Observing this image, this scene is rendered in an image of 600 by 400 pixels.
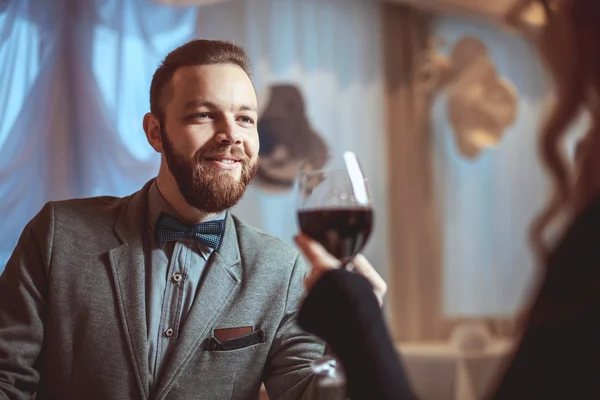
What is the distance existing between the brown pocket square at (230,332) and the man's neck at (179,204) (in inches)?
12.5

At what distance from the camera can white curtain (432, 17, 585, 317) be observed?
464 centimetres

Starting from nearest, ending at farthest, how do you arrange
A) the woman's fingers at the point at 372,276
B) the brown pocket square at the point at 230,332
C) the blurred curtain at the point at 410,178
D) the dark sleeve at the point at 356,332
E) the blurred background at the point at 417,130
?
the dark sleeve at the point at 356,332
the woman's fingers at the point at 372,276
the brown pocket square at the point at 230,332
the blurred background at the point at 417,130
the blurred curtain at the point at 410,178

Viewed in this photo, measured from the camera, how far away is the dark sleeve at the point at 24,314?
1490mm

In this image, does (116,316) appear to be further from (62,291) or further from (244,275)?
(244,275)

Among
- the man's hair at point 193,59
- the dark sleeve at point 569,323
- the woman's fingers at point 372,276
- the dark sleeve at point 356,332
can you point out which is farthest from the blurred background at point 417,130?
the dark sleeve at point 569,323

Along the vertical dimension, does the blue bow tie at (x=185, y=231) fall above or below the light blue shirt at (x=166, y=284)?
above

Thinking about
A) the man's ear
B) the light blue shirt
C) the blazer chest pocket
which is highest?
the man's ear

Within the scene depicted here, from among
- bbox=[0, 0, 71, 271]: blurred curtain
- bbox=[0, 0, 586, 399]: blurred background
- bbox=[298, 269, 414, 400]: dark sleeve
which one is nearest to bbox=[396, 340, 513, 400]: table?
bbox=[0, 0, 586, 399]: blurred background

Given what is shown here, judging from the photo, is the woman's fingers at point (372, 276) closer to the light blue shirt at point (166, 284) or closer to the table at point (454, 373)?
the light blue shirt at point (166, 284)

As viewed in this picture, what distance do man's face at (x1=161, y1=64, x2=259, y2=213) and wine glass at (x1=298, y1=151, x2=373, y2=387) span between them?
67 centimetres

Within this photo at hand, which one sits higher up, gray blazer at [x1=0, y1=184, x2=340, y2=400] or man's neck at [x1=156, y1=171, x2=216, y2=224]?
man's neck at [x1=156, y1=171, x2=216, y2=224]

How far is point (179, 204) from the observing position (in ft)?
5.68

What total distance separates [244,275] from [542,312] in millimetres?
1139

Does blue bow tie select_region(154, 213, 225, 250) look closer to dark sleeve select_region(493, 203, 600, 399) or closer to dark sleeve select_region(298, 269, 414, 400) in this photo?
dark sleeve select_region(298, 269, 414, 400)
